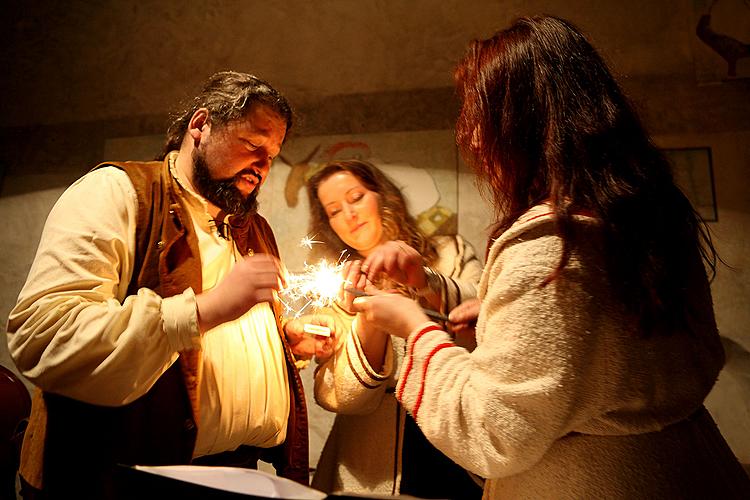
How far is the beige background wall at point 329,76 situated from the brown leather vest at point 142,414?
5.30 feet

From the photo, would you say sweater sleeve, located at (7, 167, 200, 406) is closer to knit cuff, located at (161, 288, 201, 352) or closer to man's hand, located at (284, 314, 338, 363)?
knit cuff, located at (161, 288, 201, 352)

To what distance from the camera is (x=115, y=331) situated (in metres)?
1.49

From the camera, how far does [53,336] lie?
4.87 ft

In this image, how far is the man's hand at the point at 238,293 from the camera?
1.58 m

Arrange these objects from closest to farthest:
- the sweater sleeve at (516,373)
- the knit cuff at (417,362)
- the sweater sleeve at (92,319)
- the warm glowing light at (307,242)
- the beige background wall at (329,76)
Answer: the sweater sleeve at (516,373) → the knit cuff at (417,362) → the sweater sleeve at (92,319) → the beige background wall at (329,76) → the warm glowing light at (307,242)

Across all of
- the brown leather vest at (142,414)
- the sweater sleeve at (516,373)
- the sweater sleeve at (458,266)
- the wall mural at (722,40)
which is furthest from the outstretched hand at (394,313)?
the wall mural at (722,40)

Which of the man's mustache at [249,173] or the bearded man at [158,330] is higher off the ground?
the man's mustache at [249,173]

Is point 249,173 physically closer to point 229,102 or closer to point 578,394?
point 229,102

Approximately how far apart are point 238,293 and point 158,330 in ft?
0.79

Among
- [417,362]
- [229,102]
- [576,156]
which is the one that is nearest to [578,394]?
[417,362]

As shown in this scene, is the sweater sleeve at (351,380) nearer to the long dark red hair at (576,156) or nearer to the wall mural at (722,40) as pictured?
the long dark red hair at (576,156)

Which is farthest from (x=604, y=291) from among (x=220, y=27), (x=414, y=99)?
(x=220, y=27)

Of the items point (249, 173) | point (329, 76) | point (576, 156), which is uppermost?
→ point (329, 76)

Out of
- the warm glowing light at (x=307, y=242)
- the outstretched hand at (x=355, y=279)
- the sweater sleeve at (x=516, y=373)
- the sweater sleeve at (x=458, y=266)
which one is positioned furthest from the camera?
the warm glowing light at (x=307, y=242)
